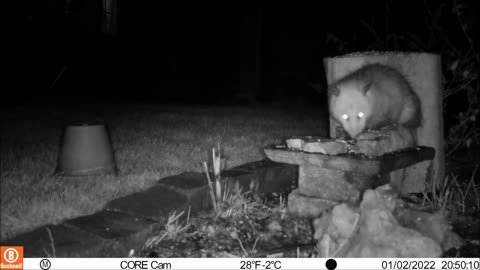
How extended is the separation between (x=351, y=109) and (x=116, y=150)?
245 cm

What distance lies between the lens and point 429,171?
12.3ft

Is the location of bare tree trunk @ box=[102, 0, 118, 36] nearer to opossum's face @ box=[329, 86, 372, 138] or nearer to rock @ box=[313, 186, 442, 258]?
opossum's face @ box=[329, 86, 372, 138]

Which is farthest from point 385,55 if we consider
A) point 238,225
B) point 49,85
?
point 49,85

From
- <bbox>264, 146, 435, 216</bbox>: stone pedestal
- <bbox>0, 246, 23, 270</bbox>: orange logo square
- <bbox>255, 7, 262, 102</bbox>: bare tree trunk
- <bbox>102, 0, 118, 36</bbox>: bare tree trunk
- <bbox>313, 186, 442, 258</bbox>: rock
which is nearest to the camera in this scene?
<bbox>0, 246, 23, 270</bbox>: orange logo square

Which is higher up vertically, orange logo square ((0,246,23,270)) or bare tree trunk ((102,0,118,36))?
bare tree trunk ((102,0,118,36))

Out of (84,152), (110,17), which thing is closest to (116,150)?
(84,152)

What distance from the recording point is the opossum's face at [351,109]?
329 cm

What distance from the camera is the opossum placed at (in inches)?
130

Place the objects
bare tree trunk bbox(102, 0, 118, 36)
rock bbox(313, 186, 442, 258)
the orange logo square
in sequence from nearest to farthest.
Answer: the orange logo square, rock bbox(313, 186, 442, 258), bare tree trunk bbox(102, 0, 118, 36)

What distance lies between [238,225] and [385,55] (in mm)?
2148

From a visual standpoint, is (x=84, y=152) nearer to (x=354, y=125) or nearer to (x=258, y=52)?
(x=354, y=125)

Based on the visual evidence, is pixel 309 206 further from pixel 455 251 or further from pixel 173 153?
pixel 173 153

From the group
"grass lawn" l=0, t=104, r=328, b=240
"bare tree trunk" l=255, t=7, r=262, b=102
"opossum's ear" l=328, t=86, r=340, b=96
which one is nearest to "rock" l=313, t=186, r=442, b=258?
"opossum's ear" l=328, t=86, r=340, b=96

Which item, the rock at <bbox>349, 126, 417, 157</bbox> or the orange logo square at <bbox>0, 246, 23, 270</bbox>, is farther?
the rock at <bbox>349, 126, 417, 157</bbox>
